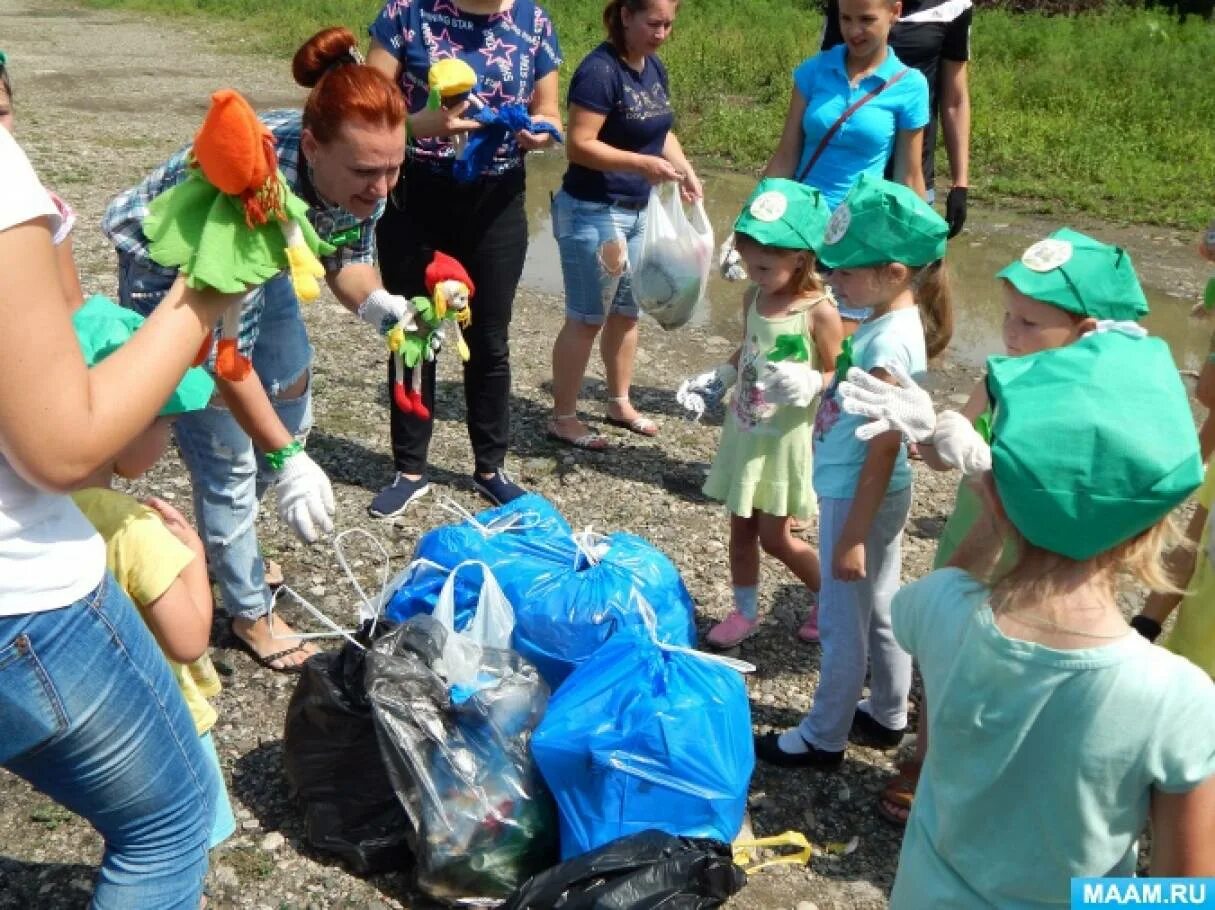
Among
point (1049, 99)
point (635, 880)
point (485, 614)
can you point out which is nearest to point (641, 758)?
point (635, 880)

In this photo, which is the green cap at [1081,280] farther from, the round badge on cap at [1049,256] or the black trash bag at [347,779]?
the black trash bag at [347,779]

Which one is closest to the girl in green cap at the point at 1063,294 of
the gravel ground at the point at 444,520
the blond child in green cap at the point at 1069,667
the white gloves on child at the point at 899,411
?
the white gloves on child at the point at 899,411

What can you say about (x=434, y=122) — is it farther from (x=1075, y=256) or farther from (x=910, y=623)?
(x=910, y=623)

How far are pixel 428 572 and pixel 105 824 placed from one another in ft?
4.55

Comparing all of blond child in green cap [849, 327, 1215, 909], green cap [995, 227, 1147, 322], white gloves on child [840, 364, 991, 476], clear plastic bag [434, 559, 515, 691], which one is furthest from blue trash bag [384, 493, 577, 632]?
blond child in green cap [849, 327, 1215, 909]

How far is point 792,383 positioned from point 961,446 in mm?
1190

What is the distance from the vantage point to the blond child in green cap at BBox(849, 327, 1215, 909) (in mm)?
1477

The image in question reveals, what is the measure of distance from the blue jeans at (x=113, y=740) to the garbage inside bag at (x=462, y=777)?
60 centimetres

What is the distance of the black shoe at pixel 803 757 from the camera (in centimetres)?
310

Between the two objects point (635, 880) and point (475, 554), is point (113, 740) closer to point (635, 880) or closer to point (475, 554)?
point (635, 880)

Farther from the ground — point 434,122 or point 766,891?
point 434,122

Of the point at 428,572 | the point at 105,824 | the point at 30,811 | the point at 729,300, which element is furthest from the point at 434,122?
the point at 729,300

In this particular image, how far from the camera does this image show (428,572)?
3141mm

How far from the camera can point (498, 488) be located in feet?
15.1
